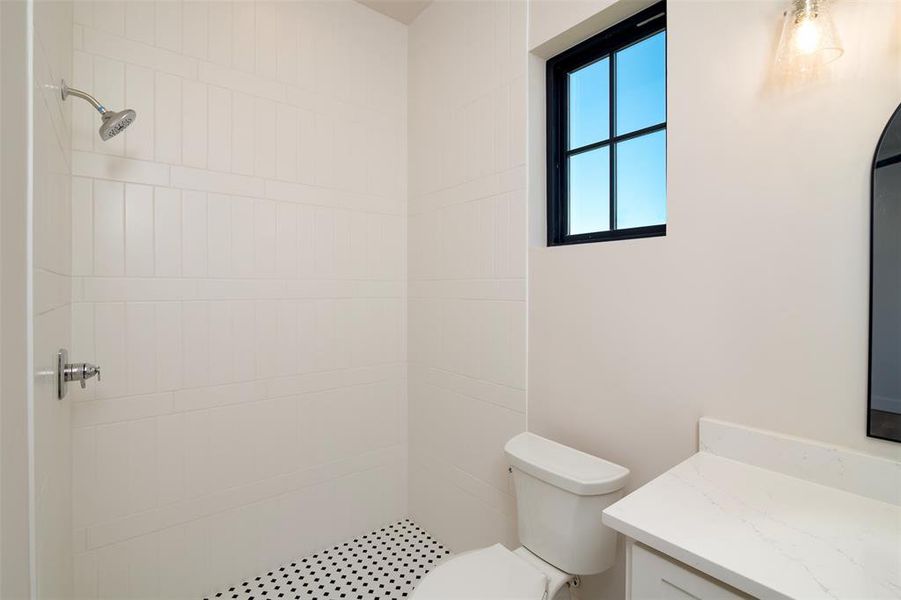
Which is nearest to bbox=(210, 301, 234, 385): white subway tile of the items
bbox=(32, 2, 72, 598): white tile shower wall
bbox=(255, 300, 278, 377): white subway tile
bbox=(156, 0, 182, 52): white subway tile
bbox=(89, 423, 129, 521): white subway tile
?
bbox=(255, 300, 278, 377): white subway tile

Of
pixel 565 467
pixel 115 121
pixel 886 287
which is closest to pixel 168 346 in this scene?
pixel 115 121

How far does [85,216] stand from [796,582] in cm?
213

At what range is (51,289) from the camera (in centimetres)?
99

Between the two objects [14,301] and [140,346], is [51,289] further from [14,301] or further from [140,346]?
[140,346]

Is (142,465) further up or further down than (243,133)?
further down

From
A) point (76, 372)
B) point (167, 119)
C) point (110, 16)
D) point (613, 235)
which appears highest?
point (110, 16)

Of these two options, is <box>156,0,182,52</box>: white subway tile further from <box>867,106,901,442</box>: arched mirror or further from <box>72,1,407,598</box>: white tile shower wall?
<box>867,106,901,442</box>: arched mirror

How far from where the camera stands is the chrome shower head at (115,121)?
4.14 ft

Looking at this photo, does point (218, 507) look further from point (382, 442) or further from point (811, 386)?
point (811, 386)

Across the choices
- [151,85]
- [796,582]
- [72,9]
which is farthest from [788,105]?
[72,9]

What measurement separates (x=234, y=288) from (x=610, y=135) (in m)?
1.63

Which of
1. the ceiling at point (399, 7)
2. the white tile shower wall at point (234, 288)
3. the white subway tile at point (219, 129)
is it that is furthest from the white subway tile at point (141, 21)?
the ceiling at point (399, 7)

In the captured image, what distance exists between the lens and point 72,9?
1.45 meters

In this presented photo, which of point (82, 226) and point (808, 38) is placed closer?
point (808, 38)
